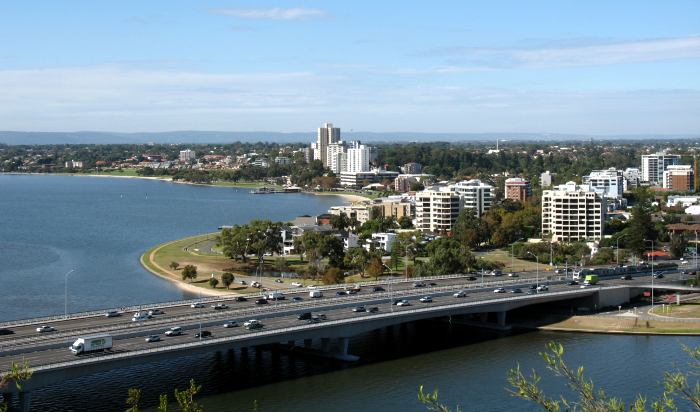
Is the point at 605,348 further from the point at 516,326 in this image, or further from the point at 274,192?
the point at 274,192

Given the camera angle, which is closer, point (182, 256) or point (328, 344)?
point (328, 344)

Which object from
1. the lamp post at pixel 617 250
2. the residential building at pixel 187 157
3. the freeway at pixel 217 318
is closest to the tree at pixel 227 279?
the freeway at pixel 217 318

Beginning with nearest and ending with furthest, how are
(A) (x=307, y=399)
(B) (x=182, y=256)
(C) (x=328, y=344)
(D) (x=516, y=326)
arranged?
(A) (x=307, y=399)
(C) (x=328, y=344)
(D) (x=516, y=326)
(B) (x=182, y=256)

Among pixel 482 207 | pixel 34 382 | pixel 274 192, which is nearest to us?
pixel 34 382

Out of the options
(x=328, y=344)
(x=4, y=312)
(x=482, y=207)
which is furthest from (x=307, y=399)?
(x=482, y=207)

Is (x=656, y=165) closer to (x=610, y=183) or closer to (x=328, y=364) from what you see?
(x=610, y=183)

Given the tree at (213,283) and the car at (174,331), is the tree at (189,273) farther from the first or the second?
the car at (174,331)

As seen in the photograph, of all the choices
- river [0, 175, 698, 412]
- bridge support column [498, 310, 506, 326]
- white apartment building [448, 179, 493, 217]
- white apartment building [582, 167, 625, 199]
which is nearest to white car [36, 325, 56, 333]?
river [0, 175, 698, 412]
